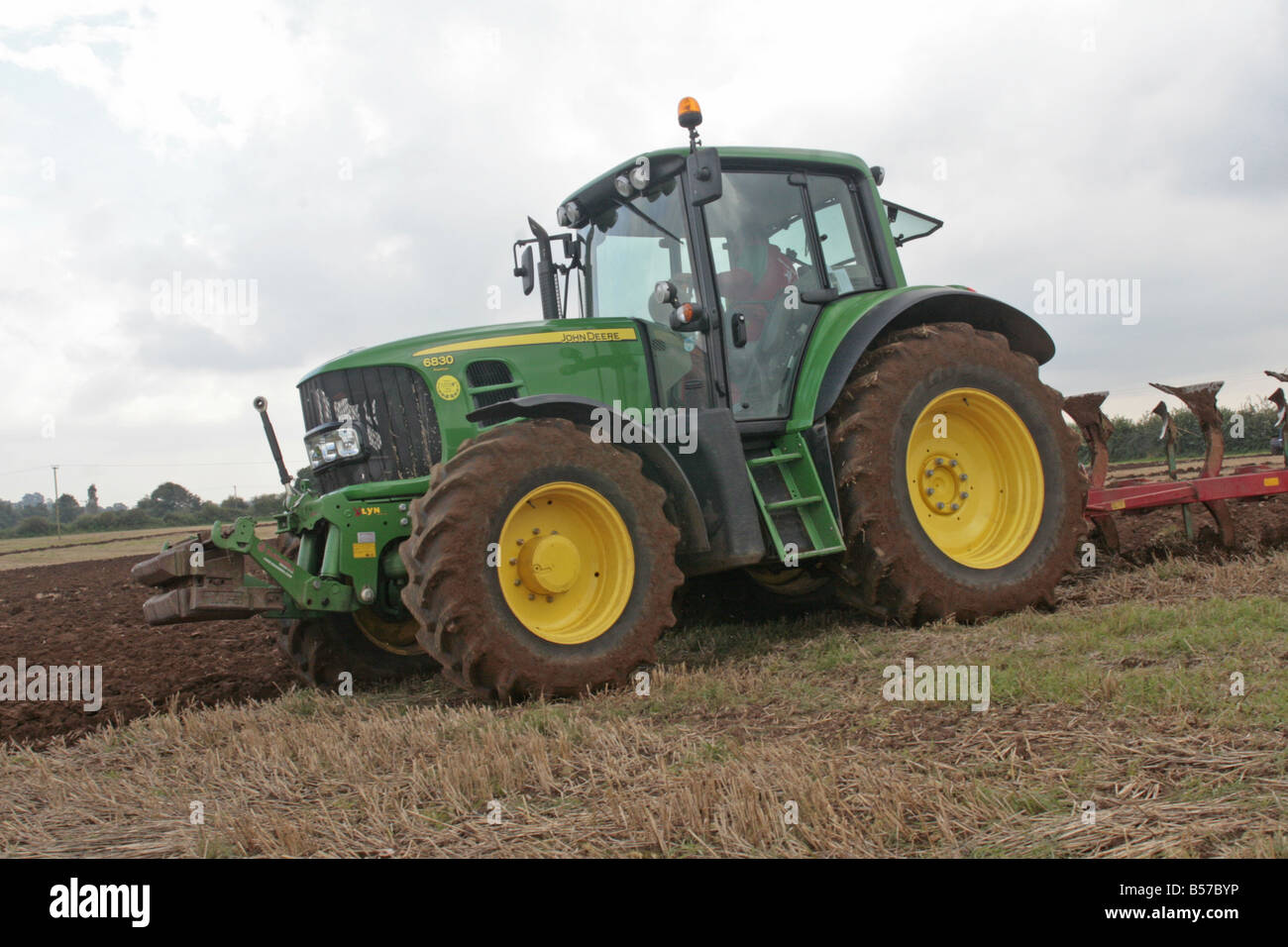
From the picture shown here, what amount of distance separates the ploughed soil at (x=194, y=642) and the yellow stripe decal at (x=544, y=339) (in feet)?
5.84

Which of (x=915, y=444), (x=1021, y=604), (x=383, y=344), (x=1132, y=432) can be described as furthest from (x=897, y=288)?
(x=1132, y=432)

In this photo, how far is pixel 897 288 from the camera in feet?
21.0

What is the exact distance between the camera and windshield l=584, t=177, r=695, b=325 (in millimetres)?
5816

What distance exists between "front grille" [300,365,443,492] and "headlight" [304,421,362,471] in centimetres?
4

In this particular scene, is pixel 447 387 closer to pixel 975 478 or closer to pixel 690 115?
pixel 690 115

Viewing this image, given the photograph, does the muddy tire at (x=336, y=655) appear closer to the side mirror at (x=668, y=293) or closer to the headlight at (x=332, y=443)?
the headlight at (x=332, y=443)

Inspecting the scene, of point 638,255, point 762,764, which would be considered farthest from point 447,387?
point 762,764

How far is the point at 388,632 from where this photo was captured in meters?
5.97

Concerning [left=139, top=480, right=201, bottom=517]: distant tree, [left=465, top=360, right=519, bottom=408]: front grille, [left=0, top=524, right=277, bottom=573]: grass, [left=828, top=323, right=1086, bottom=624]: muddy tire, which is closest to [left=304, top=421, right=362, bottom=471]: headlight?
[left=465, top=360, right=519, bottom=408]: front grille

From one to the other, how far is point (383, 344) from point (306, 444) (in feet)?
2.65

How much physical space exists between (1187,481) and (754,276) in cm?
366

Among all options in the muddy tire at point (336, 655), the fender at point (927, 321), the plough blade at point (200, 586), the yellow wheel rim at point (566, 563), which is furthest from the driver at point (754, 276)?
the plough blade at point (200, 586)
